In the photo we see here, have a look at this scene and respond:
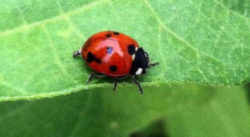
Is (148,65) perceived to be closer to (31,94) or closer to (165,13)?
(165,13)

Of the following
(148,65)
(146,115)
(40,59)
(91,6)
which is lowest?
(146,115)

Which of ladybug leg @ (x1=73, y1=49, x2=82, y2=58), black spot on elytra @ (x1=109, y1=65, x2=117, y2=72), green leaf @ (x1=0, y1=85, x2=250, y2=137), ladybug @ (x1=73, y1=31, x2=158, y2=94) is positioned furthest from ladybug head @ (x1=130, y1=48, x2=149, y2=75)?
green leaf @ (x1=0, y1=85, x2=250, y2=137)

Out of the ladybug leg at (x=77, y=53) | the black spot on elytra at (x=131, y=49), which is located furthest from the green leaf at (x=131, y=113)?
the ladybug leg at (x=77, y=53)

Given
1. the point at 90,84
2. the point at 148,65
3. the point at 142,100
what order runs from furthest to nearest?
the point at 142,100, the point at 148,65, the point at 90,84

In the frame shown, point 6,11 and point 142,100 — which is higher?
point 6,11

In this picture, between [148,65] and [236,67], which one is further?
[148,65]

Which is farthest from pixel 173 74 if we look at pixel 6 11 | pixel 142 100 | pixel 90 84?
pixel 142 100

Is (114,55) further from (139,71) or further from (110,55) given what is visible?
(139,71)

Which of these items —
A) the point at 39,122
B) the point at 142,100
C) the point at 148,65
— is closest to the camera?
the point at 148,65
